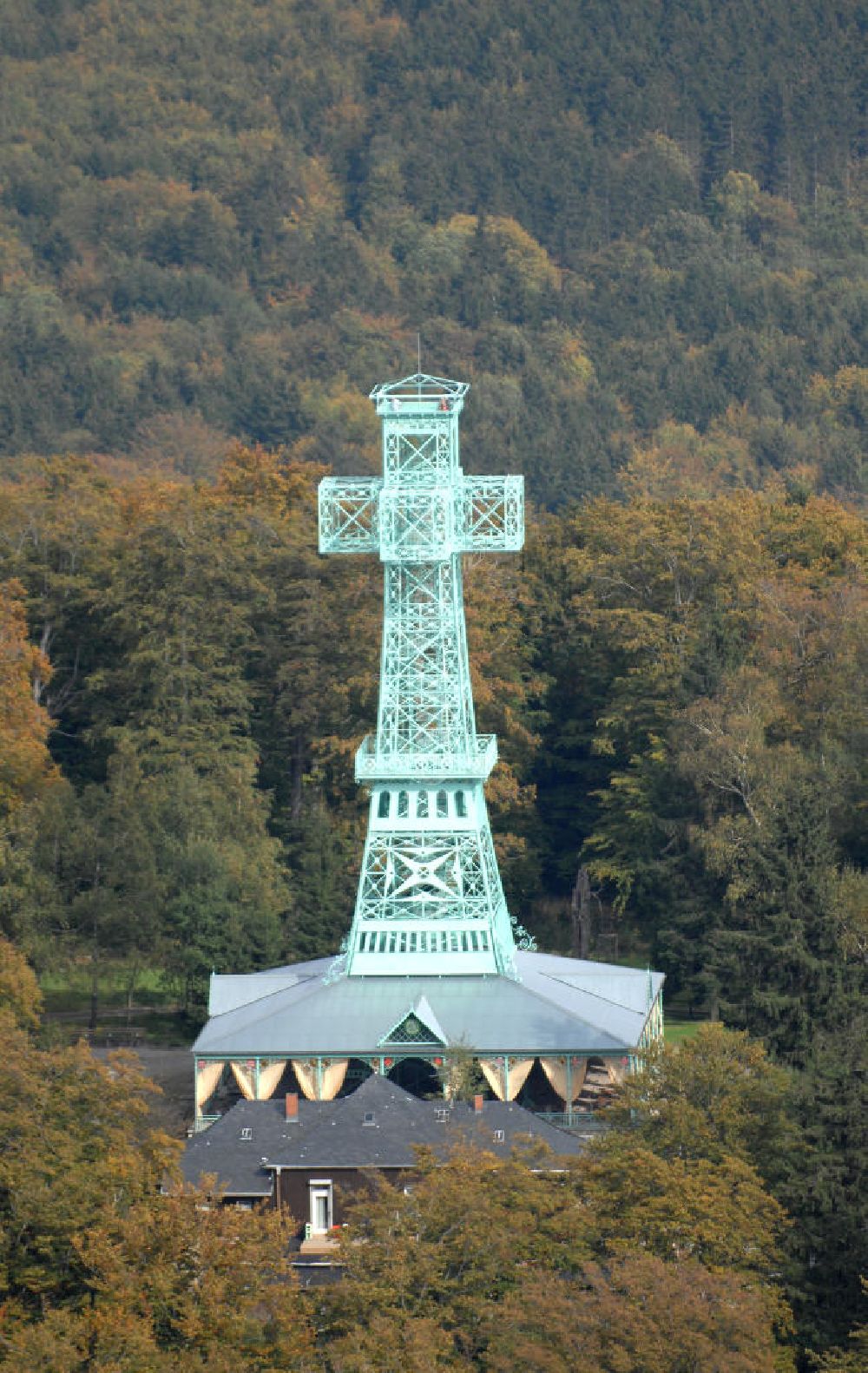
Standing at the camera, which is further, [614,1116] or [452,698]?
[452,698]

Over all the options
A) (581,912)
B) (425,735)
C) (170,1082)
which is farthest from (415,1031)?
(581,912)

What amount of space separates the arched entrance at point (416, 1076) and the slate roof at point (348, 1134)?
4.14m

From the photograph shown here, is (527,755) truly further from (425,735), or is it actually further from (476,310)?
(476,310)

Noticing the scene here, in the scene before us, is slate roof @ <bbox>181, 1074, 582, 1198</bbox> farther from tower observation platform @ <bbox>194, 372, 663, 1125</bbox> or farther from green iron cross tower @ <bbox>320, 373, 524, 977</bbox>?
green iron cross tower @ <bbox>320, 373, 524, 977</bbox>

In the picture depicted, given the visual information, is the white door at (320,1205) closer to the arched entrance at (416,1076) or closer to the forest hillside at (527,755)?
the forest hillside at (527,755)

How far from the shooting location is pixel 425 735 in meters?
72.4

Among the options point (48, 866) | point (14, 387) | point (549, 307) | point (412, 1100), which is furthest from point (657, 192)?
point (412, 1100)

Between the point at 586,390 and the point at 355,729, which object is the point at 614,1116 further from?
the point at 586,390

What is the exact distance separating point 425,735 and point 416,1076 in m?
7.78

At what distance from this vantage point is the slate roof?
59.6 metres

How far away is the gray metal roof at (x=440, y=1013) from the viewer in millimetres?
68000

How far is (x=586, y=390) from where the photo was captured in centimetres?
17475

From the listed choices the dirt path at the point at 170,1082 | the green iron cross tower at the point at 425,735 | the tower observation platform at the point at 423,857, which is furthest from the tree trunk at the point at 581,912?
the green iron cross tower at the point at 425,735

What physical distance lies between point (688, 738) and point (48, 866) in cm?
1697
